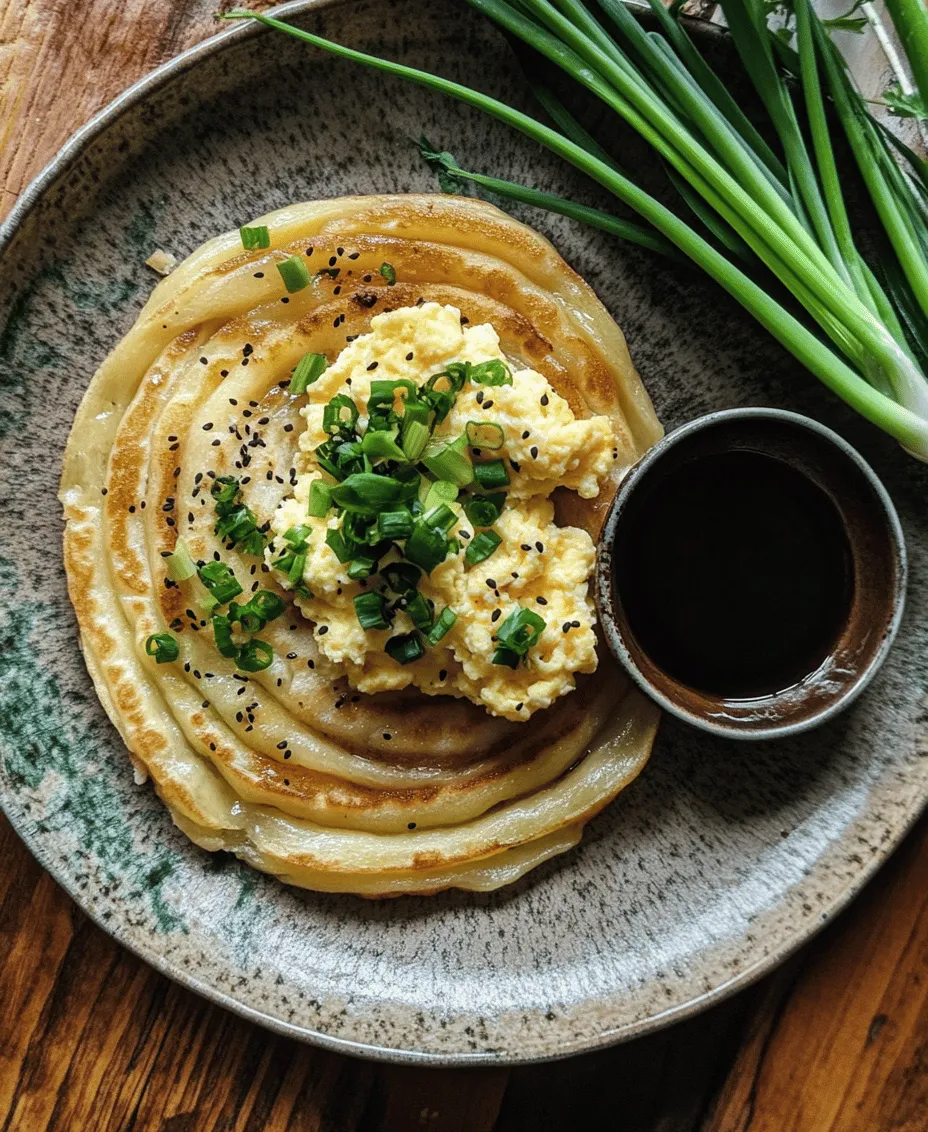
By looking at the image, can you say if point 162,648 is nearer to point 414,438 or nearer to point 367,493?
point 367,493

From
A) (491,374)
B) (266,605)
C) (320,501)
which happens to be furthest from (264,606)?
(491,374)

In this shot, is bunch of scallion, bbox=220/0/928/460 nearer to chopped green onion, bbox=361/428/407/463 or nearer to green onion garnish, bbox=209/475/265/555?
chopped green onion, bbox=361/428/407/463

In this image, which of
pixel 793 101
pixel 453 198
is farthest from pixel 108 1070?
pixel 793 101

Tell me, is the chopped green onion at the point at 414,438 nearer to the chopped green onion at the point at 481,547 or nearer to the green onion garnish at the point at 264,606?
the chopped green onion at the point at 481,547

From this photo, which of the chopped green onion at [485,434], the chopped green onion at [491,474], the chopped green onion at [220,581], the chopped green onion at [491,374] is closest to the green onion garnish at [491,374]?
Result: the chopped green onion at [491,374]

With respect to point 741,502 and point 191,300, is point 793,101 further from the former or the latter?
point 191,300

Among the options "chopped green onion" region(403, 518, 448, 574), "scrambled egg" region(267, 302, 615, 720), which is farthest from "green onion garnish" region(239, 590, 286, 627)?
"chopped green onion" region(403, 518, 448, 574)
